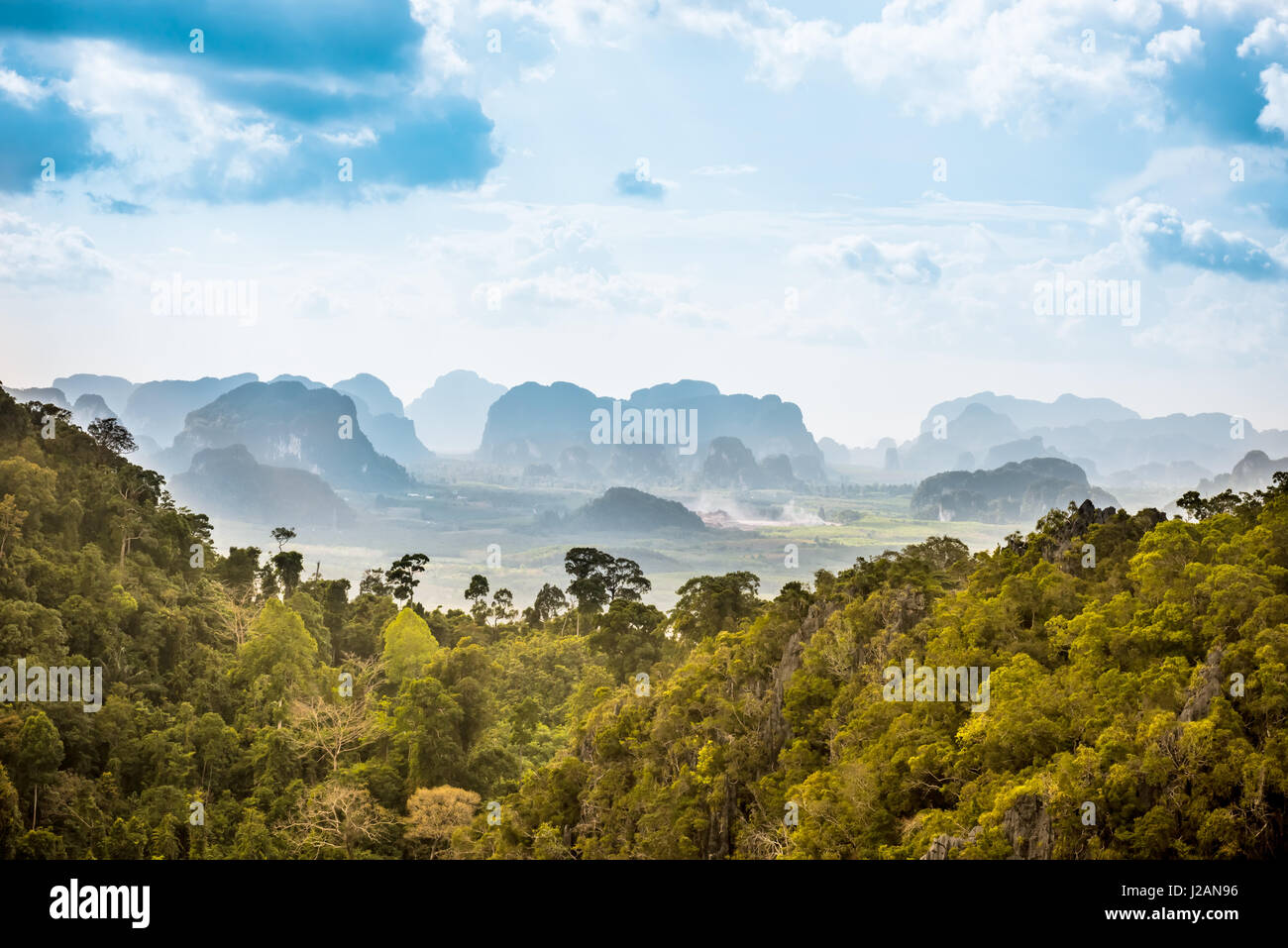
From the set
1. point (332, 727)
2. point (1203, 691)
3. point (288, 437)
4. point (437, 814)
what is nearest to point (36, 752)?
point (332, 727)

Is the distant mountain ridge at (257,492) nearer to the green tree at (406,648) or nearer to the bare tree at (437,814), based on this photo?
the green tree at (406,648)

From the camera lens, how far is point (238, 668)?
90.1 ft

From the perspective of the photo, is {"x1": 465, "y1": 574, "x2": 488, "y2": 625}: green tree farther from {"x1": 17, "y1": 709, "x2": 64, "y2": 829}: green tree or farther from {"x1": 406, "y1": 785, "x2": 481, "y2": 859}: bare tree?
{"x1": 17, "y1": 709, "x2": 64, "y2": 829}: green tree

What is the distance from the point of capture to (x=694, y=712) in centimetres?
2150

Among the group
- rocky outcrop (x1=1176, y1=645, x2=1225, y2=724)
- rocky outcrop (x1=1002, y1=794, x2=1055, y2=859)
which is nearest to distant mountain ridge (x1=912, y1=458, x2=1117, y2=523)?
rocky outcrop (x1=1176, y1=645, x2=1225, y2=724)

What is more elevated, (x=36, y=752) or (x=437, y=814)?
(x=36, y=752)

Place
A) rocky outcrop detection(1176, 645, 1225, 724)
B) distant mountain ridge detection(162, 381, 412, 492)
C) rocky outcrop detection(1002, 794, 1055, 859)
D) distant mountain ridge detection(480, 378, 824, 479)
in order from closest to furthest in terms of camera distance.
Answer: rocky outcrop detection(1002, 794, 1055, 859)
rocky outcrop detection(1176, 645, 1225, 724)
distant mountain ridge detection(162, 381, 412, 492)
distant mountain ridge detection(480, 378, 824, 479)

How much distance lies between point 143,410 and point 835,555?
13274 cm

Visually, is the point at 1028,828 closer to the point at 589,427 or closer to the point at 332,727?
the point at 332,727

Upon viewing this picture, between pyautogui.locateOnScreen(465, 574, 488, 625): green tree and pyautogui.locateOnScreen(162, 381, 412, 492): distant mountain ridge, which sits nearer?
pyautogui.locateOnScreen(465, 574, 488, 625): green tree

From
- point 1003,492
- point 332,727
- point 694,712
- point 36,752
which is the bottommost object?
point 332,727

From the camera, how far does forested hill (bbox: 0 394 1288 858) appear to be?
43.5 feet

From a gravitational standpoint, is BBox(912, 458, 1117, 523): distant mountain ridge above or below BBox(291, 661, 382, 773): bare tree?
above
